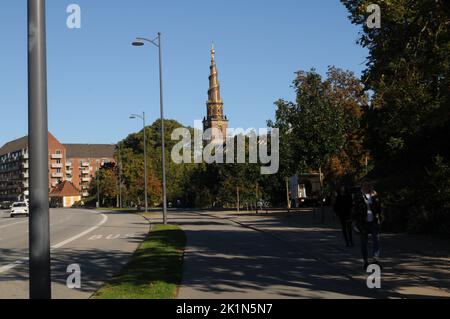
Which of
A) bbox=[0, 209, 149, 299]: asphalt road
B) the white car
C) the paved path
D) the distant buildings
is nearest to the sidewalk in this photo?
the paved path

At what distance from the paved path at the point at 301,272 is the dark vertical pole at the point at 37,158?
3.77 metres

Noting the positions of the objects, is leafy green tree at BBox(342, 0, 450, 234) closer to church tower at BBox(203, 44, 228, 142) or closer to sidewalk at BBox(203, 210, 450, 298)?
sidewalk at BBox(203, 210, 450, 298)

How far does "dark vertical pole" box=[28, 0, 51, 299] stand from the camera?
6086 millimetres

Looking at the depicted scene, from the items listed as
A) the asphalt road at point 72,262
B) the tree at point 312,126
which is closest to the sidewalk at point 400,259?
the asphalt road at point 72,262

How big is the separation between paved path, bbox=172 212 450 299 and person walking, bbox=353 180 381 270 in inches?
17.6

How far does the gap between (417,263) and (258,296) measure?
526cm

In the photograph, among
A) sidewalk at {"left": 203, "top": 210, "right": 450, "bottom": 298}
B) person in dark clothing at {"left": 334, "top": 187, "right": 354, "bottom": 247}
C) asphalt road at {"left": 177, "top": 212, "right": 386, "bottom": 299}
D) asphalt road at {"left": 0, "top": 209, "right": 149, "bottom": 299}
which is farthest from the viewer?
person in dark clothing at {"left": 334, "top": 187, "right": 354, "bottom": 247}

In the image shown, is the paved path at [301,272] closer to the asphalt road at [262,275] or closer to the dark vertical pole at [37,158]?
the asphalt road at [262,275]

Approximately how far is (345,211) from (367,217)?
5.57 meters

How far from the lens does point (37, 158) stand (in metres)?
6.12

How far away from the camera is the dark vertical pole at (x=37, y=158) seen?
240 inches

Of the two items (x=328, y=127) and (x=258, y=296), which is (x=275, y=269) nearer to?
(x=258, y=296)
